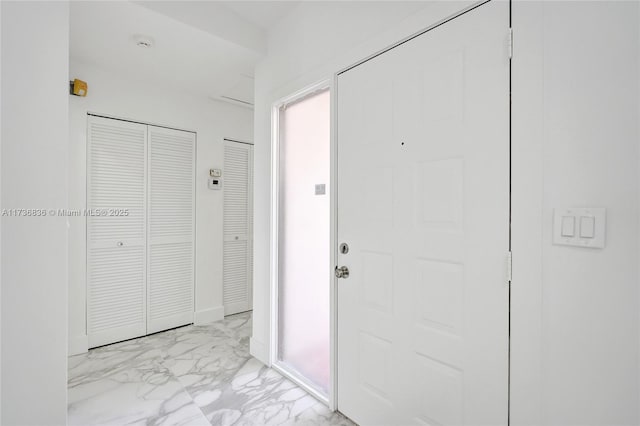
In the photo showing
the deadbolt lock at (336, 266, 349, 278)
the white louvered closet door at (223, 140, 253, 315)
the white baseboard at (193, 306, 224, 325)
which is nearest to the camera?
the deadbolt lock at (336, 266, 349, 278)

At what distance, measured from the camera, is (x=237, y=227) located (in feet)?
11.8

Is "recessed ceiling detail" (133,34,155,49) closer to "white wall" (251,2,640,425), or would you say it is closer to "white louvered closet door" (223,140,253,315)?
"white louvered closet door" (223,140,253,315)

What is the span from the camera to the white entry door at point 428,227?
118 cm

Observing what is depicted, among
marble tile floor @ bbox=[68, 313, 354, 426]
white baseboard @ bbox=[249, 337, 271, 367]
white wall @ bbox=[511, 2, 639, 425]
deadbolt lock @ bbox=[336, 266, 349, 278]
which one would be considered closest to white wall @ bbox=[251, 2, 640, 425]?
white wall @ bbox=[511, 2, 639, 425]

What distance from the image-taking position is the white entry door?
3.89 feet

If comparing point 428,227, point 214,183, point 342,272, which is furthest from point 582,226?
point 214,183

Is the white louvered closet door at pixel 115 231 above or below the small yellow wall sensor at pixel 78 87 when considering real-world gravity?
below

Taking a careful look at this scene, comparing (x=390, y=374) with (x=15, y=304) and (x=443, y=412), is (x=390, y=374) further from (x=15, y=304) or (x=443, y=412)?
(x=15, y=304)

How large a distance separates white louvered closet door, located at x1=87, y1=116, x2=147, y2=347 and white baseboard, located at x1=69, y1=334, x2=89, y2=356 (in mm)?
63

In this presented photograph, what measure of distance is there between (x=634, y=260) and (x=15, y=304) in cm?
221

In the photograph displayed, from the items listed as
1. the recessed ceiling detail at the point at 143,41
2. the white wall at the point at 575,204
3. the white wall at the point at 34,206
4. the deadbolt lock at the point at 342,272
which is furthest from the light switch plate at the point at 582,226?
the recessed ceiling detail at the point at 143,41

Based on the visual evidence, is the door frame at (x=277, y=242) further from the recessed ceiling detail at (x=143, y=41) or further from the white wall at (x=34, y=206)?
the white wall at (x=34, y=206)

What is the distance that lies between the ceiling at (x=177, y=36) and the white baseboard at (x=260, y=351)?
226cm

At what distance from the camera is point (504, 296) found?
3.78 ft
